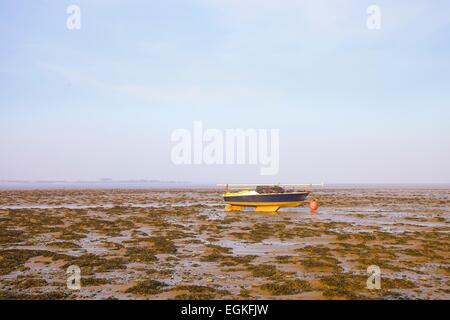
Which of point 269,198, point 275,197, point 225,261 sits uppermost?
point 275,197

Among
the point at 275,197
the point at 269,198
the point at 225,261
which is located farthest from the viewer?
the point at 269,198

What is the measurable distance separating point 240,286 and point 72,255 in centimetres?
834

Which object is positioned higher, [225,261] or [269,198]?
[269,198]

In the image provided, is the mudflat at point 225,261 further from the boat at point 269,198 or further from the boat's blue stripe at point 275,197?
the boat at point 269,198

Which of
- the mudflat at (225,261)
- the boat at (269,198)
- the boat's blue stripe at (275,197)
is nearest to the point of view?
the mudflat at (225,261)

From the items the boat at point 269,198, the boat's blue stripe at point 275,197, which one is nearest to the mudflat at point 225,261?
the boat's blue stripe at point 275,197

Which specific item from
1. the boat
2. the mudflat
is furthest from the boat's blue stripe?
the mudflat

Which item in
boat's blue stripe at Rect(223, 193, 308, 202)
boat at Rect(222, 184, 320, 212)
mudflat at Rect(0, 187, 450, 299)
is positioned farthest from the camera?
boat at Rect(222, 184, 320, 212)

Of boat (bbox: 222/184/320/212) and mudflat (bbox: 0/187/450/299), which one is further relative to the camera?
boat (bbox: 222/184/320/212)

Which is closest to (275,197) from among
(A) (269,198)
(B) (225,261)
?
(A) (269,198)

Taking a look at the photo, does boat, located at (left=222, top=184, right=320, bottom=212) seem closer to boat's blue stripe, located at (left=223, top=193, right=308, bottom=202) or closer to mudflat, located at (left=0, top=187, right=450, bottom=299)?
boat's blue stripe, located at (left=223, top=193, right=308, bottom=202)

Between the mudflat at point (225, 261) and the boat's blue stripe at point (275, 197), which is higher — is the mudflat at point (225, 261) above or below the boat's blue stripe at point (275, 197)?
below

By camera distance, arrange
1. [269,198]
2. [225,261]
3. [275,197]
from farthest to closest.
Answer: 1. [269,198]
2. [275,197]
3. [225,261]

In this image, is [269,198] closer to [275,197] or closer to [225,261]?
[275,197]
